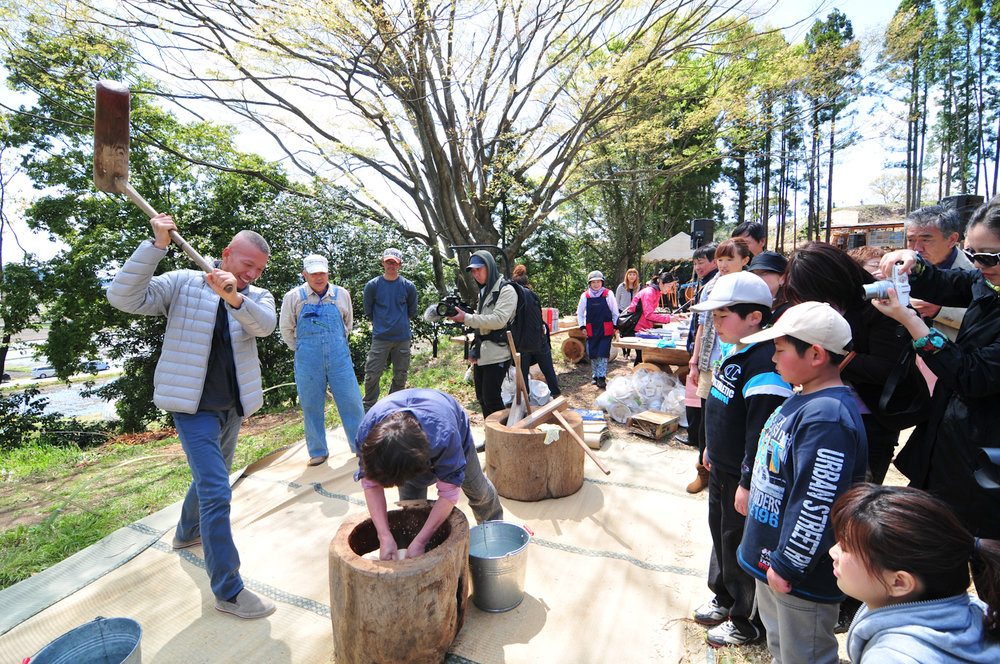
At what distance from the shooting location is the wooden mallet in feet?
6.64

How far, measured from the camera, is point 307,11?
6.31m

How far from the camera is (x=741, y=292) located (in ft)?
5.90

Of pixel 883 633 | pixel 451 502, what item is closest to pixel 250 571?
pixel 451 502


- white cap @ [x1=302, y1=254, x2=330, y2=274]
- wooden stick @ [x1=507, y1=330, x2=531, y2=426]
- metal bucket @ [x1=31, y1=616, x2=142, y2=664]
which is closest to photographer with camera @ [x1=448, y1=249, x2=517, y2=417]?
wooden stick @ [x1=507, y1=330, x2=531, y2=426]

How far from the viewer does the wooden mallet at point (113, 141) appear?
2023 millimetres

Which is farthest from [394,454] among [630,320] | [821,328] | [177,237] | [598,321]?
[630,320]

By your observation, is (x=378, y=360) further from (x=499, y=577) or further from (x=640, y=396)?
(x=499, y=577)

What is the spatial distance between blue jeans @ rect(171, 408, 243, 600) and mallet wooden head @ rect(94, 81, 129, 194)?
Answer: 1115 millimetres

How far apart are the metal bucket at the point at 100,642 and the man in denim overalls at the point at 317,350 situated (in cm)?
220

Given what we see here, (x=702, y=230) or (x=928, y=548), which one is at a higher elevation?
(x=702, y=230)

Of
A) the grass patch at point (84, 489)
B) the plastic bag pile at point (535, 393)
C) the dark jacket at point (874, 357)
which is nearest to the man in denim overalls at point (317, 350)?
the grass patch at point (84, 489)

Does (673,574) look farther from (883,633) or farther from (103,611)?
(103,611)

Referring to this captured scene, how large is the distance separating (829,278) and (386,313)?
3761 millimetres

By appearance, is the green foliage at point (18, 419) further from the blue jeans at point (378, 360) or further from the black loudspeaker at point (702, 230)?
the black loudspeaker at point (702, 230)
